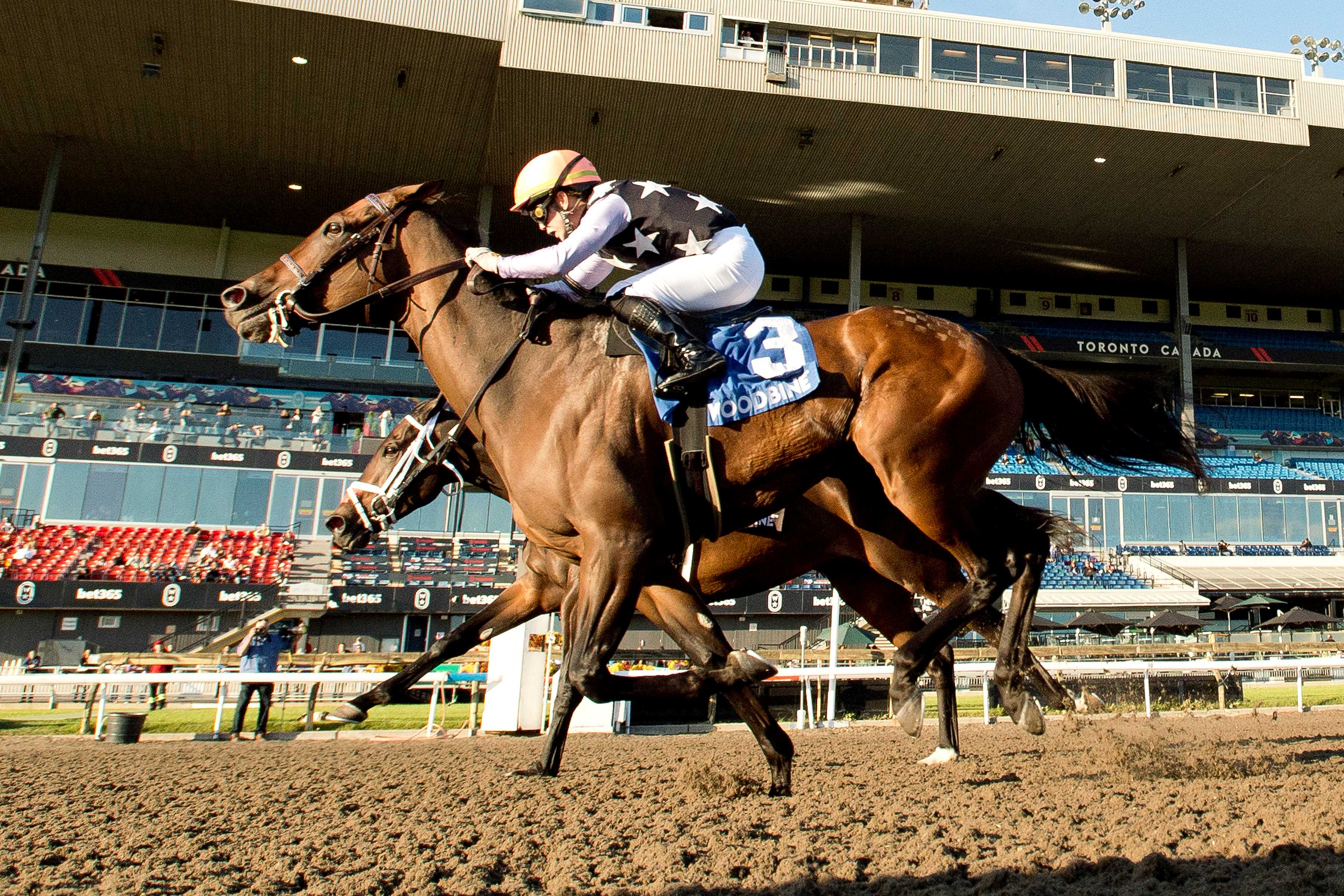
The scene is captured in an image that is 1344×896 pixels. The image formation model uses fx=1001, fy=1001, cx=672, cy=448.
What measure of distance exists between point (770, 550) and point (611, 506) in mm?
2027

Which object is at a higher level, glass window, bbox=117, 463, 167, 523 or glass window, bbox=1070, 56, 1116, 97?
glass window, bbox=1070, 56, 1116, 97

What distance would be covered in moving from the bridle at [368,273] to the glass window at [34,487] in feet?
77.7

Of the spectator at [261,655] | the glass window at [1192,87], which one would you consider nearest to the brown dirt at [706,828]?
the spectator at [261,655]

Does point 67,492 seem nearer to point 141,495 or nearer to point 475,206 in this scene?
point 141,495

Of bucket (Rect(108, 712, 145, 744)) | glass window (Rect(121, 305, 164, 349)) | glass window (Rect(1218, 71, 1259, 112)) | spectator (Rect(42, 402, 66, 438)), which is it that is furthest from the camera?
glass window (Rect(121, 305, 164, 349))

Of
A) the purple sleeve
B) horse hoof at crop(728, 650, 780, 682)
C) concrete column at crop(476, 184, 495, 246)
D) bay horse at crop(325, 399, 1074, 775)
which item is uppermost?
concrete column at crop(476, 184, 495, 246)

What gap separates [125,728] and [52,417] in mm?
19069

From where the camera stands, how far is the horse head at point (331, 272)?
4477mm

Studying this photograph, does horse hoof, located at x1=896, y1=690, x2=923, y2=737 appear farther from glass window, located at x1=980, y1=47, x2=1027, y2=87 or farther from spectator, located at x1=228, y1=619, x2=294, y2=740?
glass window, located at x1=980, y1=47, x2=1027, y2=87

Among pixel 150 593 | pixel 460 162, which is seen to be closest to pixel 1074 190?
pixel 460 162

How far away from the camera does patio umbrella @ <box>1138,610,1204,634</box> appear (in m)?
22.2

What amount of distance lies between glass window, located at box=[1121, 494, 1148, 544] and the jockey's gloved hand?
30904mm

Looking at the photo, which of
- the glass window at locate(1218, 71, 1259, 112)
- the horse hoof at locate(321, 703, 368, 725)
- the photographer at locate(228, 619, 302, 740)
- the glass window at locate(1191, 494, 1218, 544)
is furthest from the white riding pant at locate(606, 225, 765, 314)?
the glass window at locate(1191, 494, 1218, 544)

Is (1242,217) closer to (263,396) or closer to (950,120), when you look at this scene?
(950,120)
